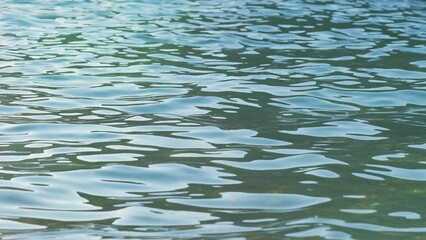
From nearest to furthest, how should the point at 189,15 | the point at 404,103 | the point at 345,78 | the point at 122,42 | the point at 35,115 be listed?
1. the point at 35,115
2. the point at 404,103
3. the point at 345,78
4. the point at 122,42
5. the point at 189,15

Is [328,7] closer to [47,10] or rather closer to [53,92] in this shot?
[47,10]

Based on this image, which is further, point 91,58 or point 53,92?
point 91,58

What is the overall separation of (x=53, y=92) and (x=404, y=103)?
11.2ft

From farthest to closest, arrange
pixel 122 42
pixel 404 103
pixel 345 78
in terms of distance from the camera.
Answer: pixel 122 42 < pixel 345 78 < pixel 404 103

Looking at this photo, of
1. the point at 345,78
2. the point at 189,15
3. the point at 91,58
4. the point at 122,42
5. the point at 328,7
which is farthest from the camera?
the point at 328,7

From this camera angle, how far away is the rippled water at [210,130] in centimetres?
559

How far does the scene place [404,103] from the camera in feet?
30.2

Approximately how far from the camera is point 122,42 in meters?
12.6

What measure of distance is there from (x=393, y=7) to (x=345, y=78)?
7811 mm

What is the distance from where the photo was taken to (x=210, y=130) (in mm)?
7785

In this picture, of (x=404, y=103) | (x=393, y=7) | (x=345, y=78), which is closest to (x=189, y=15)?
(x=393, y=7)

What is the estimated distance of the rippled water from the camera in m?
5.59

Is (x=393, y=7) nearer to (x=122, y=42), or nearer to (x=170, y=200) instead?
(x=122, y=42)

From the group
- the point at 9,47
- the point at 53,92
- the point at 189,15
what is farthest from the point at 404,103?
the point at 189,15
